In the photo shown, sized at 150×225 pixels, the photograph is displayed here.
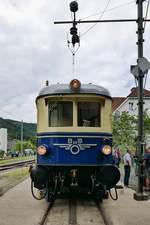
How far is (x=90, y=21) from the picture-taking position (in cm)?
1329

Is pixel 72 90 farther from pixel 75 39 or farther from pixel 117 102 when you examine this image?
pixel 117 102

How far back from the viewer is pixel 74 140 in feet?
38.9

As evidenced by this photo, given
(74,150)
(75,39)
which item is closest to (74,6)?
(75,39)

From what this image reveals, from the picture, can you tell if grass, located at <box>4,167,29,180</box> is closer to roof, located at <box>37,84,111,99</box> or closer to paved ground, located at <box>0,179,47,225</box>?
paved ground, located at <box>0,179,47,225</box>

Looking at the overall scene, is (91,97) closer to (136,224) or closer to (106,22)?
(106,22)

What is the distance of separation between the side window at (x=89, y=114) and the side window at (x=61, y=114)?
9.6 inches

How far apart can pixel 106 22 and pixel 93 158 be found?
13.7 feet

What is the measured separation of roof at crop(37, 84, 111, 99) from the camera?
12094 mm

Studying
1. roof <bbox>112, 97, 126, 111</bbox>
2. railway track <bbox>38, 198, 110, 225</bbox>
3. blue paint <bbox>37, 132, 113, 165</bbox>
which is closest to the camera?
railway track <bbox>38, 198, 110, 225</bbox>

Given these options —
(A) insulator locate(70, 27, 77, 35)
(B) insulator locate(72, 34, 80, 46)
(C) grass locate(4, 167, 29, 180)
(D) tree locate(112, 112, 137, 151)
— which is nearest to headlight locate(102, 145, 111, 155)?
(B) insulator locate(72, 34, 80, 46)

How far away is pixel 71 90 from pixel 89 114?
0.81 metres

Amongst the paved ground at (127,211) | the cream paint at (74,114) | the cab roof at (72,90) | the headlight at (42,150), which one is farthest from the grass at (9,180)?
the cab roof at (72,90)

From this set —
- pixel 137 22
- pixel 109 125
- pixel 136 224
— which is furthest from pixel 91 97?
pixel 136 224

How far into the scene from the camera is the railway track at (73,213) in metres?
9.82
